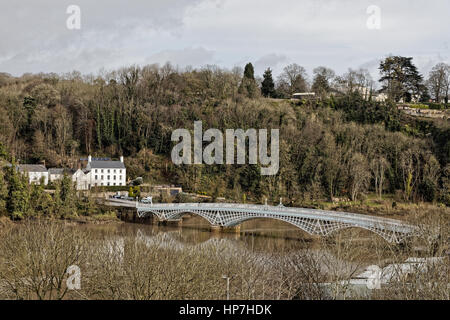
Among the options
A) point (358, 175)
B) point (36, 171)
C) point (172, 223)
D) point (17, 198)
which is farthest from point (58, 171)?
point (358, 175)

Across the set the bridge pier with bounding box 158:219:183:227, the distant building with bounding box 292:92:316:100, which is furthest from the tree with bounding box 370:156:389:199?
the bridge pier with bounding box 158:219:183:227

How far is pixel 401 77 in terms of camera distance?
8081cm

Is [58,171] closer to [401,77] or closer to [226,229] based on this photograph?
[226,229]

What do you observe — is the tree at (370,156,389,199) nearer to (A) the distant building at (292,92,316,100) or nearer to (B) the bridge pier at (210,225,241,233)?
(B) the bridge pier at (210,225,241,233)

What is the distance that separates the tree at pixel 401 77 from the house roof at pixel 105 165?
144 feet

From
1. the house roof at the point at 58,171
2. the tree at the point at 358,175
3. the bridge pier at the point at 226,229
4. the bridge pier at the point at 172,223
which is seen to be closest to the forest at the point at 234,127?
the tree at the point at 358,175

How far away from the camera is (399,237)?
2936 cm

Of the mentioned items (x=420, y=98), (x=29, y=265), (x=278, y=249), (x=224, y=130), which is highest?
(x=420, y=98)

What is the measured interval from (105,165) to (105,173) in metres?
0.98

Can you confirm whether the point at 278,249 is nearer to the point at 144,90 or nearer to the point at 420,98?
the point at 144,90

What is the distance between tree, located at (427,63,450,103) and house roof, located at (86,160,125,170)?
51599 millimetres

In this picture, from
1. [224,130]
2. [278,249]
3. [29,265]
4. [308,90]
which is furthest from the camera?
[308,90]

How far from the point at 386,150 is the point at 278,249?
35033 millimetres
